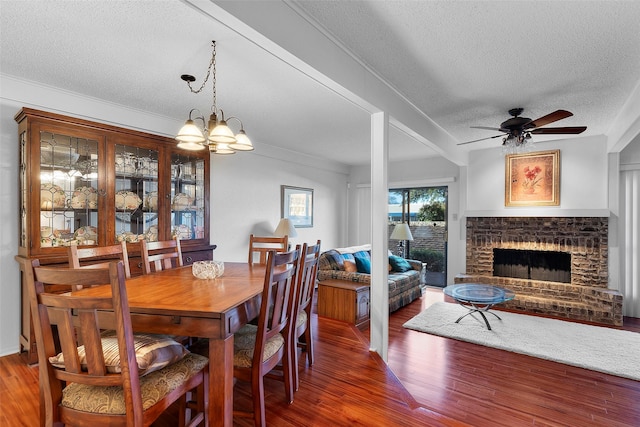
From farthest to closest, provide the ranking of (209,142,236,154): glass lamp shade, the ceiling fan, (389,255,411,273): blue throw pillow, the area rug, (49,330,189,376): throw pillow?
(389,255,411,273): blue throw pillow < the ceiling fan < the area rug < (209,142,236,154): glass lamp shade < (49,330,189,376): throw pillow

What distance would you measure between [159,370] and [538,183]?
5.58 m

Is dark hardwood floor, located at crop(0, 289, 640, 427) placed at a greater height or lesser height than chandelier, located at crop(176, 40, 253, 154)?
lesser

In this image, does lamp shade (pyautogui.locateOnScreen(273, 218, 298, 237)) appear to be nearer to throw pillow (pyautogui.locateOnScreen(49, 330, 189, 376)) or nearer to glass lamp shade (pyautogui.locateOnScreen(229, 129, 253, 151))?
glass lamp shade (pyautogui.locateOnScreen(229, 129, 253, 151))

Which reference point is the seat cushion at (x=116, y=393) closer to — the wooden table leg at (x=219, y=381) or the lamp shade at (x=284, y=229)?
the wooden table leg at (x=219, y=381)

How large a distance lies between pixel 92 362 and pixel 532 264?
19.3ft

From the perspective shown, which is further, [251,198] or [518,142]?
[251,198]

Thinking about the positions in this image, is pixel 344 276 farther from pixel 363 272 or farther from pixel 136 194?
pixel 136 194

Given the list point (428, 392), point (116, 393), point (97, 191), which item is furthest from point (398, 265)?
point (116, 393)

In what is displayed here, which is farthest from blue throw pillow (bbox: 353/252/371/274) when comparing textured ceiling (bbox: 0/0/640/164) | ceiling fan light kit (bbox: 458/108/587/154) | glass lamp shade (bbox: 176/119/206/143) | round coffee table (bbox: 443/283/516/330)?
glass lamp shade (bbox: 176/119/206/143)

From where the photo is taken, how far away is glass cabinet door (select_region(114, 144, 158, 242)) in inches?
130

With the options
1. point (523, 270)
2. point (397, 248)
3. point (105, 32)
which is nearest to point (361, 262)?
point (397, 248)

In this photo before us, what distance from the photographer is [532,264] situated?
17.1 ft

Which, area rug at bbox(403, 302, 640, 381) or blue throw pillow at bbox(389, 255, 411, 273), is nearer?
area rug at bbox(403, 302, 640, 381)

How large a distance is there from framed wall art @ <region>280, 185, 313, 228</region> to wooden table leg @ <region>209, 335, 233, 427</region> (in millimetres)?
4179
